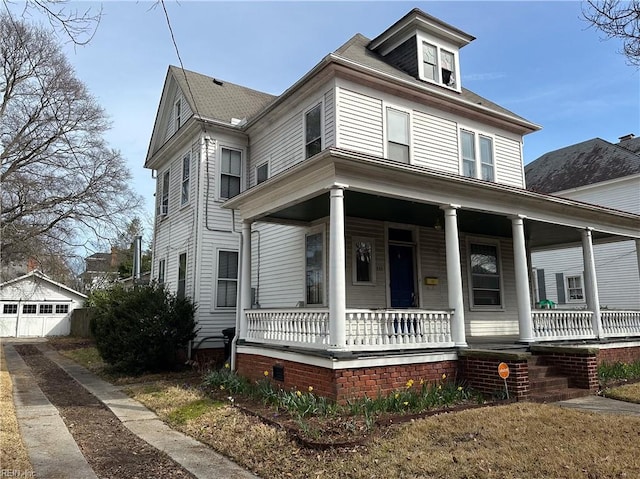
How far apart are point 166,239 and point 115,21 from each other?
12.2m

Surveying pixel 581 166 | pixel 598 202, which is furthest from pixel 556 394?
pixel 581 166

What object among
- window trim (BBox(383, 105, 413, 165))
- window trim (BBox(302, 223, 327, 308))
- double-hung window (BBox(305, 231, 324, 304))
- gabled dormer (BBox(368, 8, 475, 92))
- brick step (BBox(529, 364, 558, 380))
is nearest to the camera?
brick step (BBox(529, 364, 558, 380))

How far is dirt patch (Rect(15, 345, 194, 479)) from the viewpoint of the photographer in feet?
17.8

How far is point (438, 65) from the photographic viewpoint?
13.4m

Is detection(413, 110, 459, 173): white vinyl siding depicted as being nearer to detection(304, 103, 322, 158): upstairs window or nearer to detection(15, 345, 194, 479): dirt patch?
detection(304, 103, 322, 158): upstairs window

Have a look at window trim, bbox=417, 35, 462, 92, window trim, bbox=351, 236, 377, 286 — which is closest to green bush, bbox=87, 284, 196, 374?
window trim, bbox=351, 236, 377, 286

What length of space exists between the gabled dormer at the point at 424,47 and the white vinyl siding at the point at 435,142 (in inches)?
47.5

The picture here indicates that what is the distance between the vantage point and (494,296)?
13891 millimetres

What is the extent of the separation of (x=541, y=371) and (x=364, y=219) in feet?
16.5

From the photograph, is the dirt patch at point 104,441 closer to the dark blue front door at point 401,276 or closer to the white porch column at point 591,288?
the dark blue front door at point 401,276

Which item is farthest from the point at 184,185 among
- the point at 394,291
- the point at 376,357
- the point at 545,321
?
the point at 545,321

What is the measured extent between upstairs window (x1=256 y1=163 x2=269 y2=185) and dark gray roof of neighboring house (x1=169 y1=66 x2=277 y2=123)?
6.06 ft

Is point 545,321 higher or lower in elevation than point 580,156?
lower

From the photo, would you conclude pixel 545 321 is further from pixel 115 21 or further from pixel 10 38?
pixel 10 38
